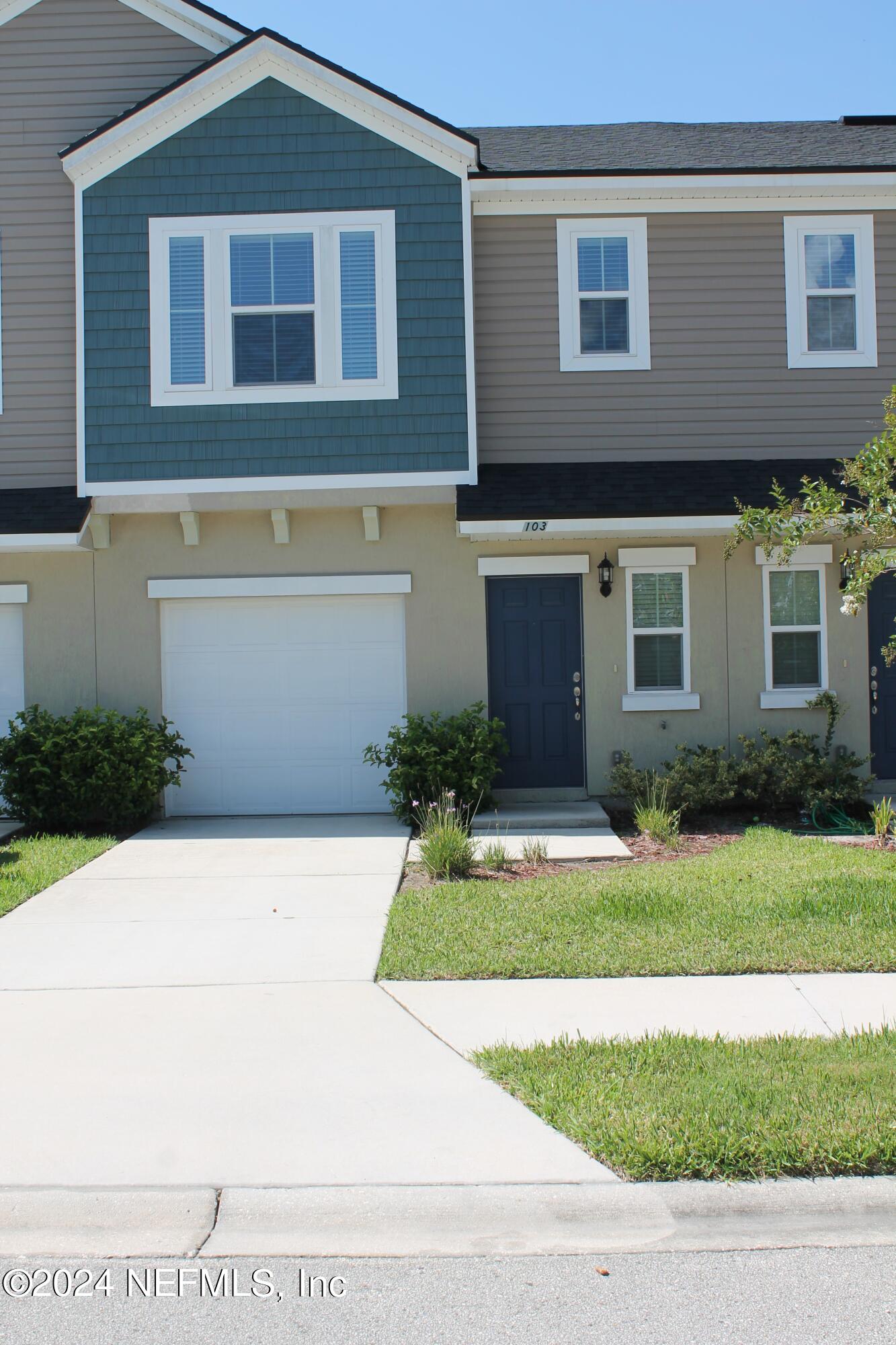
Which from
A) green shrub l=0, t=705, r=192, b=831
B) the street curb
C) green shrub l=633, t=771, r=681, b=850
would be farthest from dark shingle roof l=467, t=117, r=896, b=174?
the street curb

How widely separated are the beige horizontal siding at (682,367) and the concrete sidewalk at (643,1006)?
23.8 ft

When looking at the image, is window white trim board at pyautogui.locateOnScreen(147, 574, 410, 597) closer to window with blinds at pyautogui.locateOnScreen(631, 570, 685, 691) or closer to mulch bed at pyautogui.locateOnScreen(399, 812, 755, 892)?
window with blinds at pyautogui.locateOnScreen(631, 570, 685, 691)

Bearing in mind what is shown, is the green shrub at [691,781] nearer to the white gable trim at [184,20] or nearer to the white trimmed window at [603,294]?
the white trimmed window at [603,294]

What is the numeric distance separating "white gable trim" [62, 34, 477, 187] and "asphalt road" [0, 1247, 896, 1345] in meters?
10.4

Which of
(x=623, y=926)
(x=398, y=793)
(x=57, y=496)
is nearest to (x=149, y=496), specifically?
(x=57, y=496)

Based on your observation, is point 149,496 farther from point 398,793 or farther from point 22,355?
point 398,793

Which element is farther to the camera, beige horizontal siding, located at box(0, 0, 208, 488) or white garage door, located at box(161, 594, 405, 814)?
white garage door, located at box(161, 594, 405, 814)

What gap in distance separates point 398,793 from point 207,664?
8.65 ft

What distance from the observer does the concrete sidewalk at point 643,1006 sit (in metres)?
5.46

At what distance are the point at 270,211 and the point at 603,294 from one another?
11.7ft

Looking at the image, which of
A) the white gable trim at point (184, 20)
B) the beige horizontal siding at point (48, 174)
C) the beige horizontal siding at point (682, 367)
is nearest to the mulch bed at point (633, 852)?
the beige horizontal siding at point (682, 367)

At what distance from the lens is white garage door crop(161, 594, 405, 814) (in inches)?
480

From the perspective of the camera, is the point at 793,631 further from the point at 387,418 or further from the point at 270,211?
the point at 270,211

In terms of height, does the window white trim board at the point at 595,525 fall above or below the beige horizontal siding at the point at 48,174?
below
